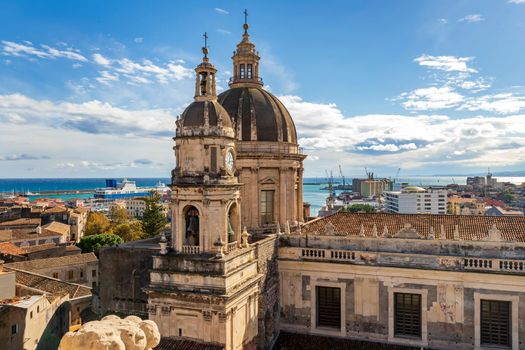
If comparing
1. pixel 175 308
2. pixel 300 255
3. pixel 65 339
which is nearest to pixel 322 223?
pixel 300 255

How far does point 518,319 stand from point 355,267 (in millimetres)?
8203

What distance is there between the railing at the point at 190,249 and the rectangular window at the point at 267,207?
851 cm

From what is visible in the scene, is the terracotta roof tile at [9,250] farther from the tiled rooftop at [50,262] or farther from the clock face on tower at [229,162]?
the clock face on tower at [229,162]

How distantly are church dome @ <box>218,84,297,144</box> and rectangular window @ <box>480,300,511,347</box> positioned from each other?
51.5 ft

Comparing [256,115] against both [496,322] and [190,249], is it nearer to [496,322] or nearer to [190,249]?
[190,249]

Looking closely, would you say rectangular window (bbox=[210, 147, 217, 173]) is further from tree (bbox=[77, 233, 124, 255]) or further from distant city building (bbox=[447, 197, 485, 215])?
distant city building (bbox=[447, 197, 485, 215])

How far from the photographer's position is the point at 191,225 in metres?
21.8

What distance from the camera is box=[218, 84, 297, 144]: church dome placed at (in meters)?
28.5

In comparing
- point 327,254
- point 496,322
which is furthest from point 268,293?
point 496,322

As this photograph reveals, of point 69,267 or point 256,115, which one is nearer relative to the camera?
point 256,115

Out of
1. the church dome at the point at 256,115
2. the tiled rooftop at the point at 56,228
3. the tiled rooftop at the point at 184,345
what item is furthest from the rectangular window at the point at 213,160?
the tiled rooftop at the point at 56,228

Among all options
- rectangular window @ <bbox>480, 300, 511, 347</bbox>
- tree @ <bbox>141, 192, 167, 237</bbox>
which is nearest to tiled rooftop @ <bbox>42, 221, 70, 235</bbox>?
tree @ <bbox>141, 192, 167, 237</bbox>

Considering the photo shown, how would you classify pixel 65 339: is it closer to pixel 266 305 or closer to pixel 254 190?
pixel 266 305

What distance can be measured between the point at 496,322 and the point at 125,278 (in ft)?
Result: 85.9
